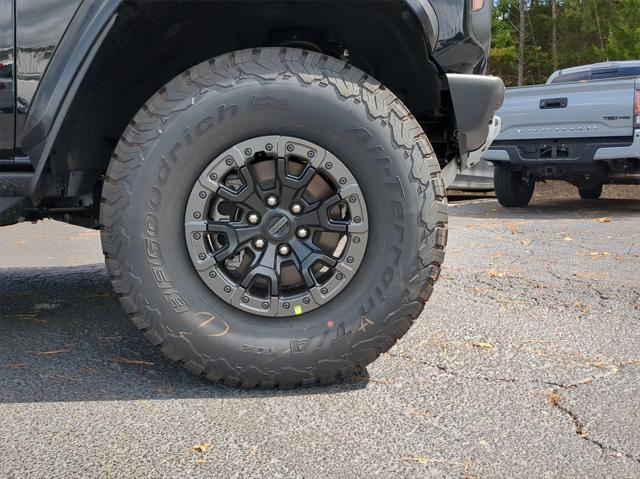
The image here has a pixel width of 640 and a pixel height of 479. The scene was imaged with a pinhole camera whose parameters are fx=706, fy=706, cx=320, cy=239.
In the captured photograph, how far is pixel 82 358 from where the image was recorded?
104 inches

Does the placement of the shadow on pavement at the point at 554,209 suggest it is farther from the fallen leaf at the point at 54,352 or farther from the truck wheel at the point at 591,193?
the fallen leaf at the point at 54,352

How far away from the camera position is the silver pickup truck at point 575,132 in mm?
7547

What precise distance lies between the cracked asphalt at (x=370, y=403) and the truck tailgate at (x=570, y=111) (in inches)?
173

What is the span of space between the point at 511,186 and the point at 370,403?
714 centimetres

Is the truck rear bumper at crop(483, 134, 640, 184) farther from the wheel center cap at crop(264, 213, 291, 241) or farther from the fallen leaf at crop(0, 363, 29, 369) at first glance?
the fallen leaf at crop(0, 363, 29, 369)

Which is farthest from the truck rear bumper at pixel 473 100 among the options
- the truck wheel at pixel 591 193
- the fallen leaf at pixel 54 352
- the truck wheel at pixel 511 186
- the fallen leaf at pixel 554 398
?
the truck wheel at pixel 591 193

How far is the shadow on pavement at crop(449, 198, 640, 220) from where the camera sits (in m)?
7.82

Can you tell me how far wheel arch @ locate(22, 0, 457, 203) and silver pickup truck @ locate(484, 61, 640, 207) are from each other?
5.36 meters

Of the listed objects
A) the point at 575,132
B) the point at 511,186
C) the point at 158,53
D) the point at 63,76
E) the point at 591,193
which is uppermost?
the point at 158,53

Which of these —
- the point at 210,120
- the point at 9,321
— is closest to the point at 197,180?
the point at 210,120

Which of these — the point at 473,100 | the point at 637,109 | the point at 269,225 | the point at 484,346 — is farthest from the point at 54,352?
the point at 637,109

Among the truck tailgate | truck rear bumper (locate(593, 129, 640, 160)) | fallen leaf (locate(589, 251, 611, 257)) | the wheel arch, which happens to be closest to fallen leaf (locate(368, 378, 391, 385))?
the wheel arch

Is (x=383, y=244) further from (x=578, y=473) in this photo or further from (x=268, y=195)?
(x=578, y=473)

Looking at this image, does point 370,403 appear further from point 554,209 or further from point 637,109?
point 554,209
